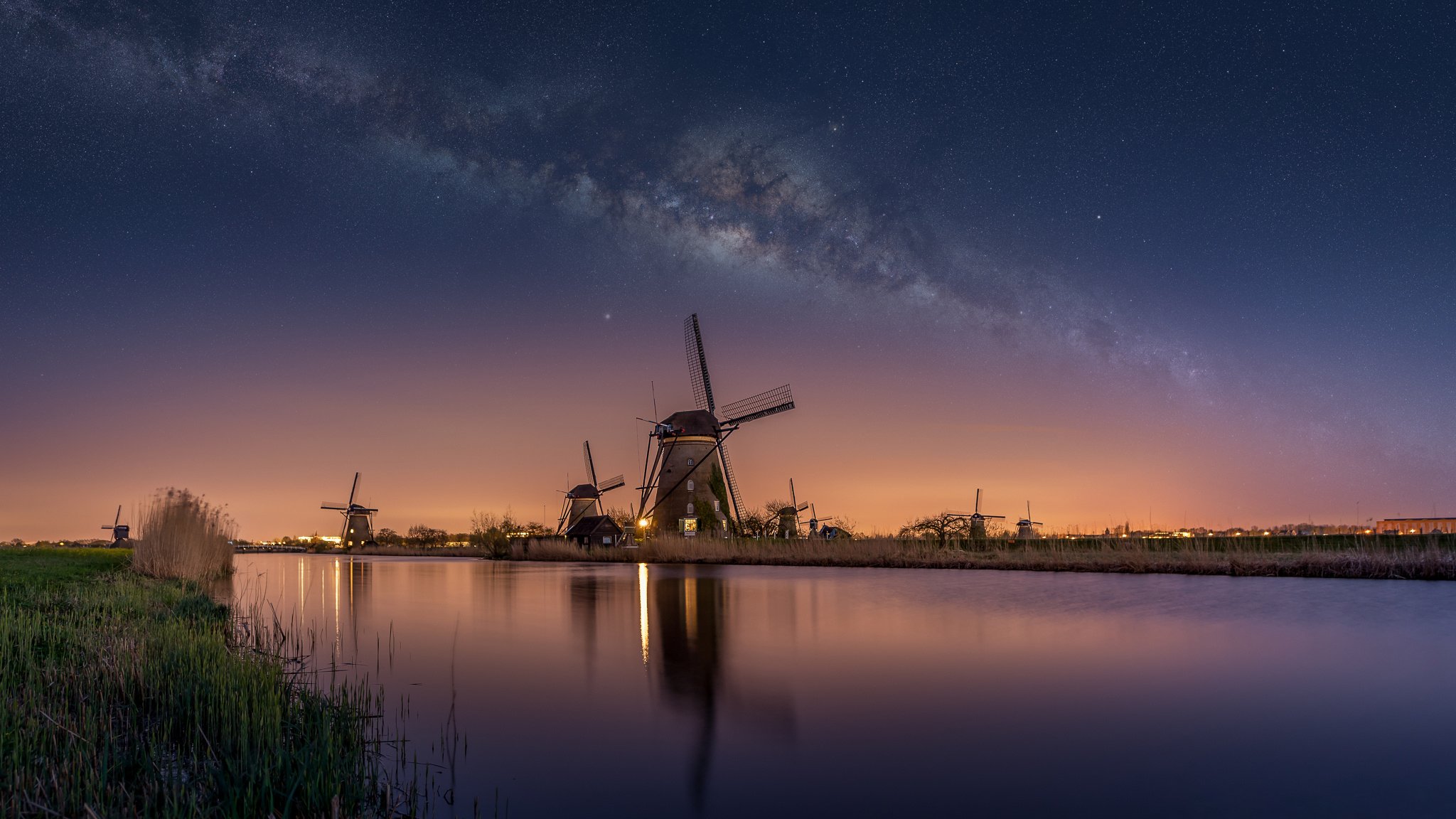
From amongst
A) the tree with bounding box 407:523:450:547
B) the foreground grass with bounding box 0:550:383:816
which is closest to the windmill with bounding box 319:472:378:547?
the tree with bounding box 407:523:450:547

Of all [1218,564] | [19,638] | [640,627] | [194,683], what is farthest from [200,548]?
[1218,564]

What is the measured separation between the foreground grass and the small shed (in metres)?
48.7

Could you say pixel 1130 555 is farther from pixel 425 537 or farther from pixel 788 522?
pixel 425 537

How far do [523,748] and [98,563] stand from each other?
22.8 metres

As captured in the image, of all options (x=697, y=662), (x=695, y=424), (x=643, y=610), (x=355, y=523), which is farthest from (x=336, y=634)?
(x=355, y=523)

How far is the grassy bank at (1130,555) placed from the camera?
24.1 metres

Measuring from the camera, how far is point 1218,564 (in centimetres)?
2670

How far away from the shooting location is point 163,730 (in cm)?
548

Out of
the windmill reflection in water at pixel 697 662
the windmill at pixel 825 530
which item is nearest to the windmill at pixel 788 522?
the windmill at pixel 825 530

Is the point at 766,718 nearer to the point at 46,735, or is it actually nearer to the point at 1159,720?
the point at 1159,720

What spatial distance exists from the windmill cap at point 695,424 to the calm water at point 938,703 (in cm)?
3317

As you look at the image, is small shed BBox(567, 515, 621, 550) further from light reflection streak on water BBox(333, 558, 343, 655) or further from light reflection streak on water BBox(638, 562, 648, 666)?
light reflection streak on water BBox(333, 558, 343, 655)

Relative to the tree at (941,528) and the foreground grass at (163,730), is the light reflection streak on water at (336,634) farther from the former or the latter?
the tree at (941,528)

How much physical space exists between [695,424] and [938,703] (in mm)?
44329
